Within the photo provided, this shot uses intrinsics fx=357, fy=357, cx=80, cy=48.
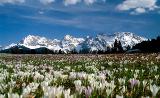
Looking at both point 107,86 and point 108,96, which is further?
point 107,86

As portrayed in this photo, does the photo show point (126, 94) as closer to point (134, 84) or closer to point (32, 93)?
point (134, 84)

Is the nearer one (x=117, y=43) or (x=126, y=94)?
(x=126, y=94)

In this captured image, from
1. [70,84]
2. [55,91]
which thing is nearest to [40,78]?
[70,84]

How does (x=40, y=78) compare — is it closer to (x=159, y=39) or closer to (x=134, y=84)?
(x=134, y=84)

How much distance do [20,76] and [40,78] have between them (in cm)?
175

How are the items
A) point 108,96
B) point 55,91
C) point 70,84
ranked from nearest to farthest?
point 55,91 < point 108,96 < point 70,84

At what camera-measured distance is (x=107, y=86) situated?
821 centimetres

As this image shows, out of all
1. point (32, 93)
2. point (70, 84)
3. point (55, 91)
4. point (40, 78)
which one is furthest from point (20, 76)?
point (55, 91)

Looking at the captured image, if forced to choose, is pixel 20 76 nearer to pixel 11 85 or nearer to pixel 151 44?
pixel 11 85

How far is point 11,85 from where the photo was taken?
30.7 ft

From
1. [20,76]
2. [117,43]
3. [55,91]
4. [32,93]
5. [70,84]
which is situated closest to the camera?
[55,91]

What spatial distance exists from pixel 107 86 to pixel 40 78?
142 inches

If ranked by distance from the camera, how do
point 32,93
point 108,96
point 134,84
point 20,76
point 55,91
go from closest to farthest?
point 55,91 → point 108,96 → point 32,93 → point 134,84 → point 20,76

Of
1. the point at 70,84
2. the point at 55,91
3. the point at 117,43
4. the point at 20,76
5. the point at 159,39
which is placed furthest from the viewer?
the point at 117,43
